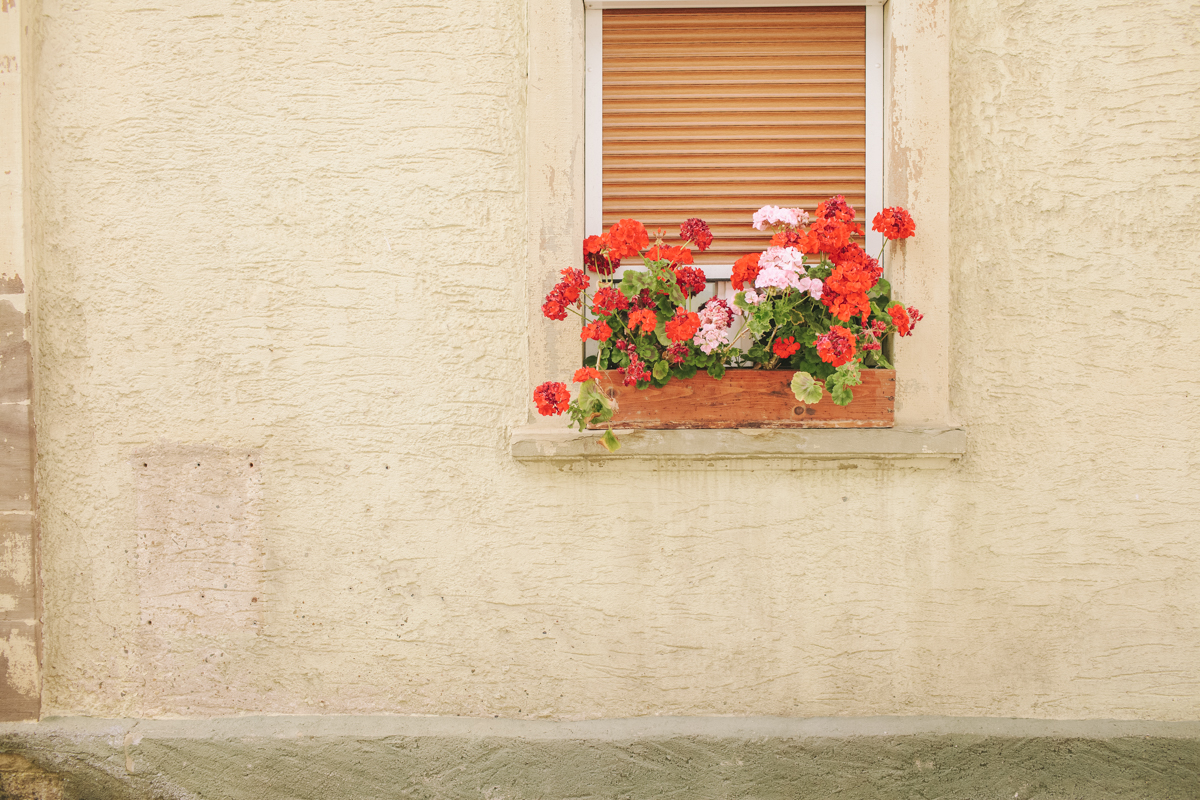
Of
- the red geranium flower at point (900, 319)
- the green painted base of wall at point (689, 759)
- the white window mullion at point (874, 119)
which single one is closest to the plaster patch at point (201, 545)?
the green painted base of wall at point (689, 759)

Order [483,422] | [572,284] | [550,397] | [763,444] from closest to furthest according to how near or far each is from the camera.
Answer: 1. [550,397]
2. [572,284]
3. [763,444]
4. [483,422]

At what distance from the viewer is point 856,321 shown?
2482mm

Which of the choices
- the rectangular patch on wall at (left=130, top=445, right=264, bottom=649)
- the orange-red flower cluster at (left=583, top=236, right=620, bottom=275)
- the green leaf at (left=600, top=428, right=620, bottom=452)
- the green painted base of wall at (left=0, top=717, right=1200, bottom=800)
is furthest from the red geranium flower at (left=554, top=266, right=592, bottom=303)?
the green painted base of wall at (left=0, top=717, right=1200, bottom=800)

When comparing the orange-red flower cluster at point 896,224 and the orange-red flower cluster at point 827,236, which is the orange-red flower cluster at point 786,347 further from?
the orange-red flower cluster at point 896,224

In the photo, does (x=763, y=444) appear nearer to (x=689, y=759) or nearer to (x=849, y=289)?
(x=849, y=289)

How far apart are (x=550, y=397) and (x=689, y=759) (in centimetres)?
136

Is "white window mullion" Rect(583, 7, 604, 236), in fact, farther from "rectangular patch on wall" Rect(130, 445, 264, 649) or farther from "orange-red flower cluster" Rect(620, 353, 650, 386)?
"rectangular patch on wall" Rect(130, 445, 264, 649)

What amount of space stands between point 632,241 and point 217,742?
2239mm

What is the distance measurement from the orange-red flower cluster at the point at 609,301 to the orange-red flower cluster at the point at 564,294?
69 millimetres

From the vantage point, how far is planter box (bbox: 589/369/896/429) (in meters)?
2.52

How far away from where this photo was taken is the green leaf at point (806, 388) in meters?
2.40

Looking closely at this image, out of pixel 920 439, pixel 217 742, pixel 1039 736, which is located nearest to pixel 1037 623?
pixel 1039 736

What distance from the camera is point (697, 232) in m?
2.53

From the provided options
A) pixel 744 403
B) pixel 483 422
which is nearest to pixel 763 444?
pixel 744 403
